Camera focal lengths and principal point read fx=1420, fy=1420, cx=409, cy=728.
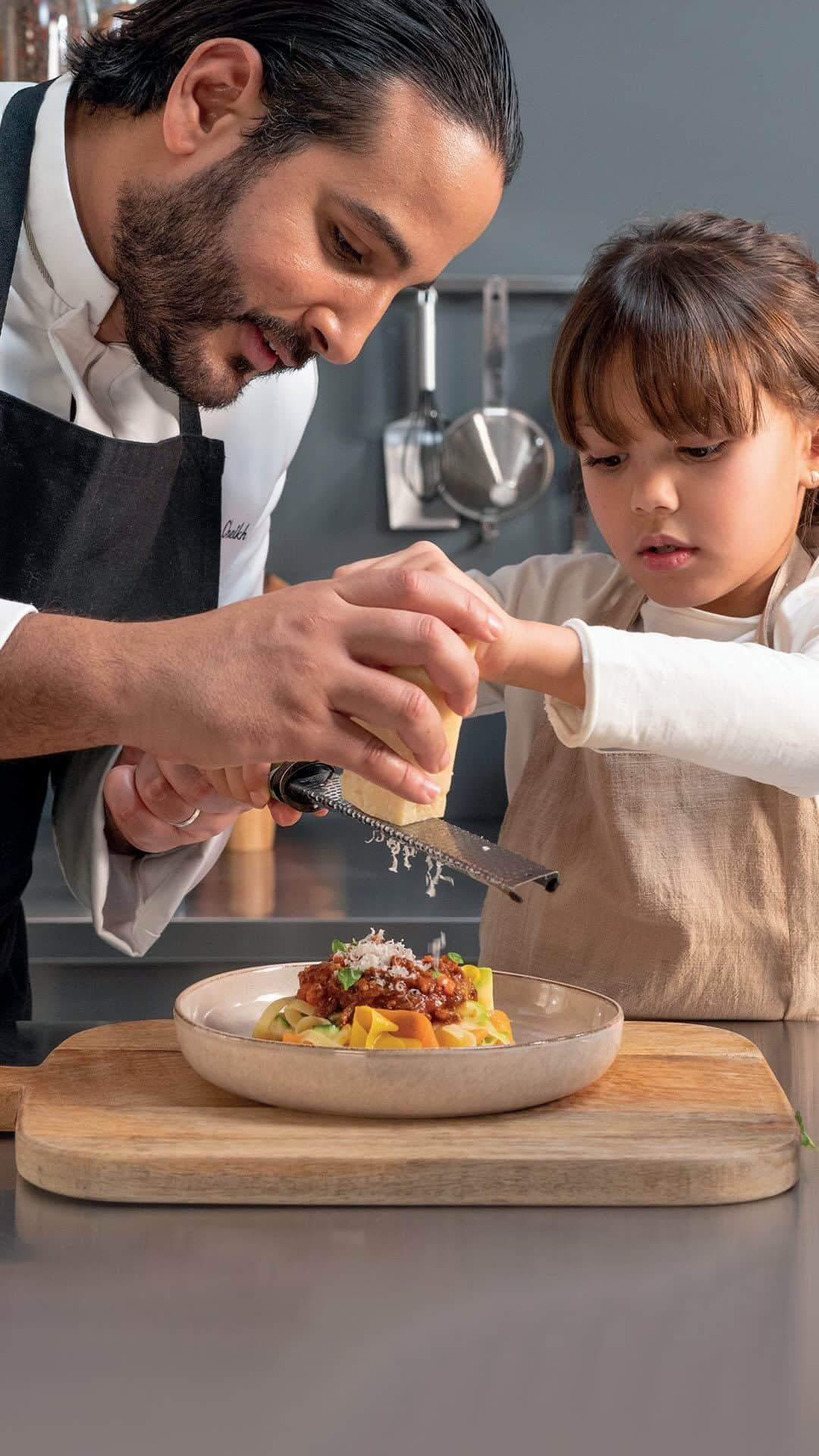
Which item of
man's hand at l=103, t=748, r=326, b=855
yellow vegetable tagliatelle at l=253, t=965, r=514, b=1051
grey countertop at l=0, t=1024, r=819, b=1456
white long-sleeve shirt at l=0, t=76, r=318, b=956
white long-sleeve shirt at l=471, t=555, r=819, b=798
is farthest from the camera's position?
white long-sleeve shirt at l=0, t=76, r=318, b=956

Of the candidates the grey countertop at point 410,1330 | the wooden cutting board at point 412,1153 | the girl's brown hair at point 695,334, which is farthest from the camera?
the girl's brown hair at point 695,334

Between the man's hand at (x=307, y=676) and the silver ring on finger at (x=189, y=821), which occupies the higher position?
the man's hand at (x=307, y=676)

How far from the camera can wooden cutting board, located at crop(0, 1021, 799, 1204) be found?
0.75 m

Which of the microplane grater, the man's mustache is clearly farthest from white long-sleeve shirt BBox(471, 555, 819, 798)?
the man's mustache

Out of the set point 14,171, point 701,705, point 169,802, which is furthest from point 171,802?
point 14,171

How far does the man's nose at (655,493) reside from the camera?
3.85ft

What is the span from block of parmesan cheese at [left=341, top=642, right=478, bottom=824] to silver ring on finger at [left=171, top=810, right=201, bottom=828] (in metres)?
0.31

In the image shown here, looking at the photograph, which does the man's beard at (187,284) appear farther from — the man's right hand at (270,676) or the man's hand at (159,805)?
the man's right hand at (270,676)

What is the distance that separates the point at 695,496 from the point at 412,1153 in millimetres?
648

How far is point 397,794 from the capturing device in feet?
2.96

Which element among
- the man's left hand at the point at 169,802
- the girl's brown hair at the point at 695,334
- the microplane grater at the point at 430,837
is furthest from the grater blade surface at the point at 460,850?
the girl's brown hair at the point at 695,334

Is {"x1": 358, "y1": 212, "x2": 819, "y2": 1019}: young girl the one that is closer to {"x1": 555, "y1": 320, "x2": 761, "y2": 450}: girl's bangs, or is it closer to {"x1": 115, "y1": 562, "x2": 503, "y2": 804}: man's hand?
{"x1": 555, "y1": 320, "x2": 761, "y2": 450}: girl's bangs

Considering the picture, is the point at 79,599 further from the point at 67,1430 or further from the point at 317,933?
the point at 67,1430

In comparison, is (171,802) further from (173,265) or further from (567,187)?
(567,187)
